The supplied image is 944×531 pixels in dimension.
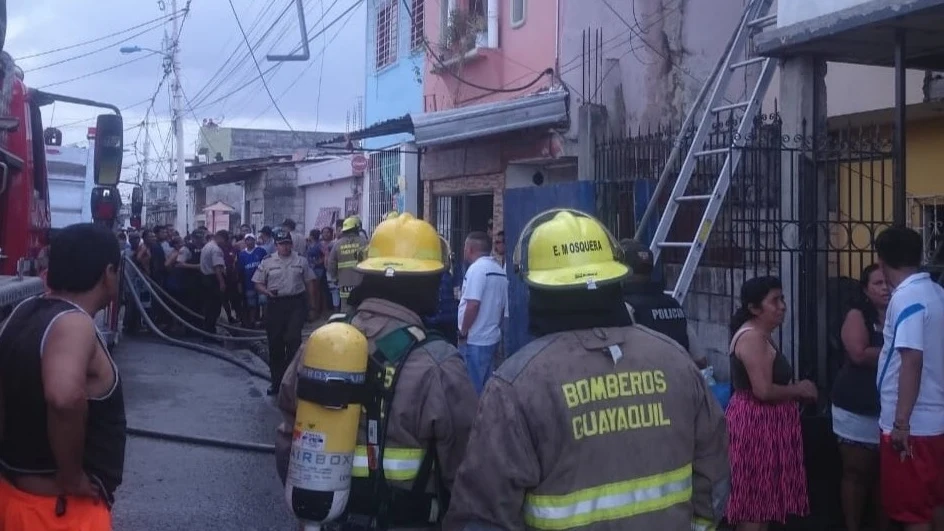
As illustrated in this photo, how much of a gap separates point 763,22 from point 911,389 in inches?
171

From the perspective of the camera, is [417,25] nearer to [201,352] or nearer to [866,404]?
[201,352]

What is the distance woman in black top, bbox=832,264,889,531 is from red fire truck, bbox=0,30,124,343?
4.40 meters

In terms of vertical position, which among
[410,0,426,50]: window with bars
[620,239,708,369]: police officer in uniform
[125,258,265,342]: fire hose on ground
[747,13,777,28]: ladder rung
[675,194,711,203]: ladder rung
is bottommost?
[125,258,265,342]: fire hose on ground

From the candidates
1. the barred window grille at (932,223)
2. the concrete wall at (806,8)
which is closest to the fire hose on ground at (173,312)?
the barred window grille at (932,223)

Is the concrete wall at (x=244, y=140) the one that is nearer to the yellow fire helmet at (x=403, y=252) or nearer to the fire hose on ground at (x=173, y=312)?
the fire hose on ground at (x=173, y=312)

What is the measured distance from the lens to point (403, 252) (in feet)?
12.3

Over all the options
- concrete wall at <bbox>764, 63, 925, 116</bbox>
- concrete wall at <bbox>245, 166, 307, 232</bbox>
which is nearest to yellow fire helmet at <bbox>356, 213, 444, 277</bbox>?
concrete wall at <bbox>764, 63, 925, 116</bbox>

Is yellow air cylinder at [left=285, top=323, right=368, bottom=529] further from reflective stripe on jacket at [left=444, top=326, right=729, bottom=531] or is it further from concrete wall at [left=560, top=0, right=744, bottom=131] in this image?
concrete wall at [left=560, top=0, right=744, bottom=131]

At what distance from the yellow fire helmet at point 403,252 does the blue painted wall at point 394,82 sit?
13.1 meters

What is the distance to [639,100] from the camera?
11.9 metres

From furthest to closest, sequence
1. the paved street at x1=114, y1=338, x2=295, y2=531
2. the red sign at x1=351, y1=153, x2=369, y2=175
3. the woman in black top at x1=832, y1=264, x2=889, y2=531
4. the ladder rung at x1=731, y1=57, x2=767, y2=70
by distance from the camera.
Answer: the red sign at x1=351, y1=153, x2=369, y2=175, the ladder rung at x1=731, y1=57, x2=767, y2=70, the paved street at x1=114, y1=338, x2=295, y2=531, the woman in black top at x1=832, y1=264, x2=889, y2=531

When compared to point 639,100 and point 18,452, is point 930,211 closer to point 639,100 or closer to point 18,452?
point 639,100

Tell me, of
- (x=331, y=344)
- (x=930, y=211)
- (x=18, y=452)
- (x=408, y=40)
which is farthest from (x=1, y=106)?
(x=408, y=40)

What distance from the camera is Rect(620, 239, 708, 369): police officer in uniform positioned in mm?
5953
